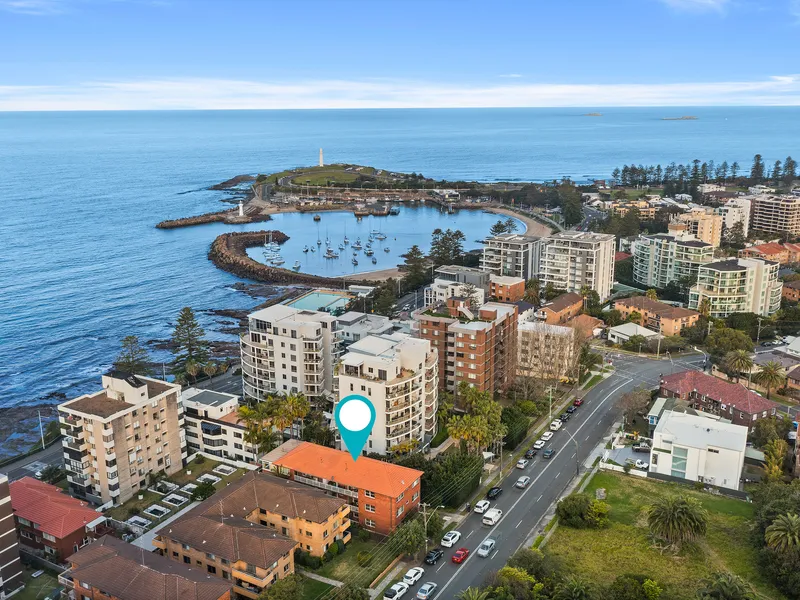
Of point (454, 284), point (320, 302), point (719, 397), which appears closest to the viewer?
point (719, 397)

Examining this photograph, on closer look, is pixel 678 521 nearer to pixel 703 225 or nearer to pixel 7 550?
pixel 7 550

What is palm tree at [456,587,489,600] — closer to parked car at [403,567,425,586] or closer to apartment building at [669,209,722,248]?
parked car at [403,567,425,586]

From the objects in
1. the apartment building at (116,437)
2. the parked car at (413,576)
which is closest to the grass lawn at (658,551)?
the parked car at (413,576)

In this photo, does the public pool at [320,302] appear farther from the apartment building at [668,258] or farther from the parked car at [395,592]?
the parked car at [395,592]

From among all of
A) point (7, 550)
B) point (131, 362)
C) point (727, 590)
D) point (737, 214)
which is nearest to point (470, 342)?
point (727, 590)

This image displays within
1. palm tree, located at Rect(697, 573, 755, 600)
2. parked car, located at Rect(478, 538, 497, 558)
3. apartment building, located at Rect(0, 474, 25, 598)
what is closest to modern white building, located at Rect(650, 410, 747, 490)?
palm tree, located at Rect(697, 573, 755, 600)

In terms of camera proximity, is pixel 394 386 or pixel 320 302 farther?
pixel 320 302

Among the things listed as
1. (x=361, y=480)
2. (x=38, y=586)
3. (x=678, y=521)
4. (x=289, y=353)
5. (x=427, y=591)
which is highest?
(x=289, y=353)
